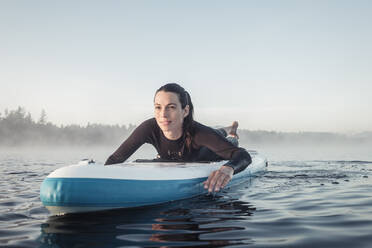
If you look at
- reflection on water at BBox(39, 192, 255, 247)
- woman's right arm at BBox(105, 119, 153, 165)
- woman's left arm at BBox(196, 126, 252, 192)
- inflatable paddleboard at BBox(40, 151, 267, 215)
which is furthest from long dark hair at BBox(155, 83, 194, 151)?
reflection on water at BBox(39, 192, 255, 247)

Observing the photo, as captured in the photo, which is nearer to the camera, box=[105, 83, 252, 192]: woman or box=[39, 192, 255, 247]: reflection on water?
box=[39, 192, 255, 247]: reflection on water

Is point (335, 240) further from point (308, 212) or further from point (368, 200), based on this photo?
point (368, 200)

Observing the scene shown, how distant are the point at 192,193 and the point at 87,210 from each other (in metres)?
1.49

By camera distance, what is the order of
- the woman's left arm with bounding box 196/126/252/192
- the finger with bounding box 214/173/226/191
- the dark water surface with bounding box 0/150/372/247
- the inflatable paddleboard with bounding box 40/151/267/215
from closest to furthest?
the dark water surface with bounding box 0/150/372/247, the inflatable paddleboard with bounding box 40/151/267/215, the finger with bounding box 214/173/226/191, the woman's left arm with bounding box 196/126/252/192

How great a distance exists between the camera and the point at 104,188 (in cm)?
328

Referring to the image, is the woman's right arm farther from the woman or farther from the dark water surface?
the dark water surface

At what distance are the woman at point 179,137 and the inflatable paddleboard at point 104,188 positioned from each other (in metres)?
0.57

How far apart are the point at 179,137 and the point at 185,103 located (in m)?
0.55

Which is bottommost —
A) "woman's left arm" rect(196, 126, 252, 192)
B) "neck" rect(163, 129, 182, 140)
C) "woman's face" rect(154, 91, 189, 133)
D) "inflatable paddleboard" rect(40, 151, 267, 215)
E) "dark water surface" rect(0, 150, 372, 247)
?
"dark water surface" rect(0, 150, 372, 247)

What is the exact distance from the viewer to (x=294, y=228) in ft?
9.25

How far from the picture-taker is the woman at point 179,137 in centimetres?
441

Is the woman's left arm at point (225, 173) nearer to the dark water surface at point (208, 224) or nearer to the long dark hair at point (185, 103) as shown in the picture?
the dark water surface at point (208, 224)

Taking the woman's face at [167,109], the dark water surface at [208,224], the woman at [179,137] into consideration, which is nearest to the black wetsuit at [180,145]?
the woman at [179,137]

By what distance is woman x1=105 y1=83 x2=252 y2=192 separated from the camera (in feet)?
14.5
